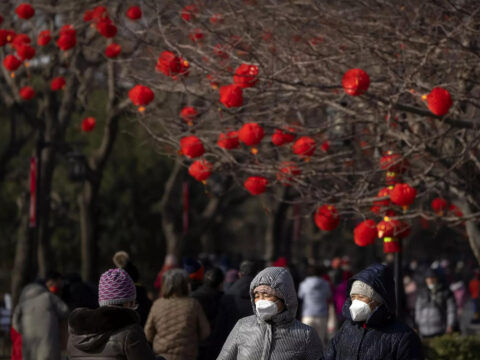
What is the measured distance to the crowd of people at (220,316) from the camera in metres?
6.00

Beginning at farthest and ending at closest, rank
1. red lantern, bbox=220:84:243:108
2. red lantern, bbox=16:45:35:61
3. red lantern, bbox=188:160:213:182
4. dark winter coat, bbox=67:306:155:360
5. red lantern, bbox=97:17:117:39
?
red lantern, bbox=16:45:35:61
red lantern, bbox=97:17:117:39
red lantern, bbox=188:160:213:182
red lantern, bbox=220:84:243:108
dark winter coat, bbox=67:306:155:360

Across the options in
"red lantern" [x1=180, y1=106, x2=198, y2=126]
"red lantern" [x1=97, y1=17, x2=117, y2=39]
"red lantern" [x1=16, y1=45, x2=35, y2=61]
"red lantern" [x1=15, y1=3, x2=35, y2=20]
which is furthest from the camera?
"red lantern" [x1=15, y1=3, x2=35, y2=20]

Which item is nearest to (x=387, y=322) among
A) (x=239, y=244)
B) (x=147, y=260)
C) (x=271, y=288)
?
(x=271, y=288)

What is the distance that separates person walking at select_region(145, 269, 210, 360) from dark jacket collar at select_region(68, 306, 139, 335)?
331cm

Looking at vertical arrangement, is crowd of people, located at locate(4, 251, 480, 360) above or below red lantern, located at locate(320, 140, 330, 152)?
below

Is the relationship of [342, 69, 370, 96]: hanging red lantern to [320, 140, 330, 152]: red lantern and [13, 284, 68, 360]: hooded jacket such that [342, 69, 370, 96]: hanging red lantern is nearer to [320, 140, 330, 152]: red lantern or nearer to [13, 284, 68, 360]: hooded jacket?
[320, 140, 330, 152]: red lantern

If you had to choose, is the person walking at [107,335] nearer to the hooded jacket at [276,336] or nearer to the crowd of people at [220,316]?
the crowd of people at [220,316]

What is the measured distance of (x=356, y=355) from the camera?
6.16 m

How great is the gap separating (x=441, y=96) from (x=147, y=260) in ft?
97.3

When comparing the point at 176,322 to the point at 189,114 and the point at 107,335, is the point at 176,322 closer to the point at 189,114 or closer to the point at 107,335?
the point at 107,335

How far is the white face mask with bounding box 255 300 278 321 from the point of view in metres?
6.38

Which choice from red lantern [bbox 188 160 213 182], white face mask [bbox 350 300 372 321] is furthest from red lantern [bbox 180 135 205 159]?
white face mask [bbox 350 300 372 321]

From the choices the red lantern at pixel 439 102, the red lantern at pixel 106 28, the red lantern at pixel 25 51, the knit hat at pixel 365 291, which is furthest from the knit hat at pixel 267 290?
the red lantern at pixel 25 51

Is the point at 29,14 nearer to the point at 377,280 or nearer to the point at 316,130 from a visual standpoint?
the point at 316,130
